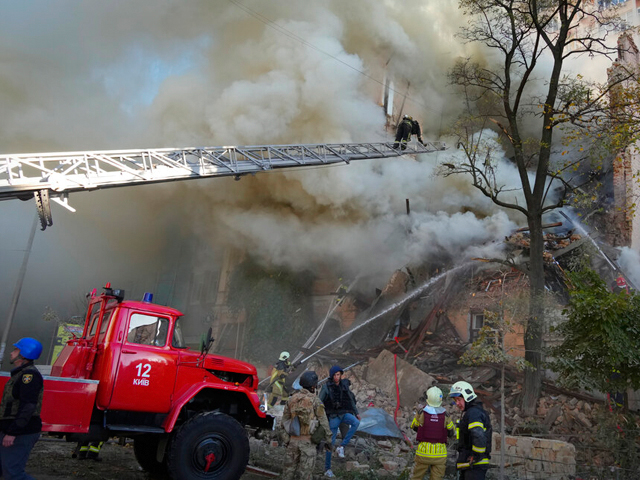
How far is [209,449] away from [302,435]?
3.81ft

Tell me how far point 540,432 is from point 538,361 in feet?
4.53

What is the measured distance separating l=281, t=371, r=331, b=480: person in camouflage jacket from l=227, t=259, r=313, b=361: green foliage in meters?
10.7

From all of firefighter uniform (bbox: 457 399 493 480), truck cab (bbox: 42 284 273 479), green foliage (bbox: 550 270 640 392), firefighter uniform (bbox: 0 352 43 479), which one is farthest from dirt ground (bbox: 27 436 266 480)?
green foliage (bbox: 550 270 640 392)

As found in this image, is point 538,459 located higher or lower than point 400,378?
lower

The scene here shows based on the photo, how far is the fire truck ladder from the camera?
30.7 feet

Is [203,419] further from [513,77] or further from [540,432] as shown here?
[513,77]

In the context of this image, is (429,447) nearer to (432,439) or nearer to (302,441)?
(432,439)

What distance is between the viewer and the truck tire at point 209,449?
18.0ft

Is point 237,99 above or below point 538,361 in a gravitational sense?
above

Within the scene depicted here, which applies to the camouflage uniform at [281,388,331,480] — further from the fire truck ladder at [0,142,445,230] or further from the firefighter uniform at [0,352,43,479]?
the fire truck ladder at [0,142,445,230]

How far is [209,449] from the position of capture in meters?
5.68

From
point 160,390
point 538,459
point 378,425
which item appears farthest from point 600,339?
point 160,390

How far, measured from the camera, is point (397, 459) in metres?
7.75

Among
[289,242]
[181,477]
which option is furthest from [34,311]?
[181,477]
